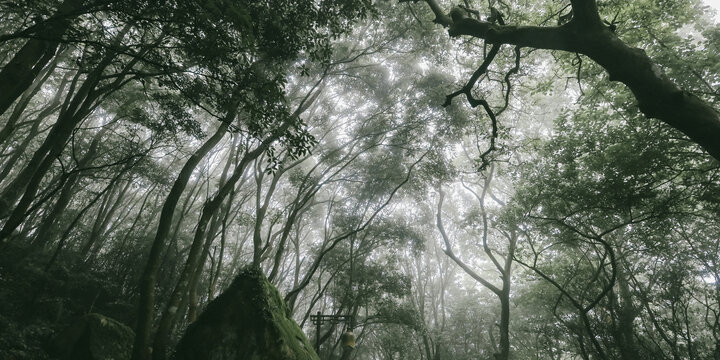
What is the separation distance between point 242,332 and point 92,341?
490 cm

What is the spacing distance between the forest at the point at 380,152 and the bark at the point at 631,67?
2 centimetres

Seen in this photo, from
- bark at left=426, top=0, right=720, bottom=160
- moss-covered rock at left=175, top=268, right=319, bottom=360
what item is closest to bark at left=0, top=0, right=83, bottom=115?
moss-covered rock at left=175, top=268, right=319, bottom=360

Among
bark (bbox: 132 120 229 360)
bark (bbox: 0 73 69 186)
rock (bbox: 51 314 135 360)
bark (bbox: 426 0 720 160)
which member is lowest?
rock (bbox: 51 314 135 360)

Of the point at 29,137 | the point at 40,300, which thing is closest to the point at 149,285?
the point at 40,300

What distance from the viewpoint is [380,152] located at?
575 inches

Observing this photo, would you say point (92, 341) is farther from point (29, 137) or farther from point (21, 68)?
point (29, 137)

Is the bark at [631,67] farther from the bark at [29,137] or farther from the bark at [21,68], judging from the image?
the bark at [29,137]

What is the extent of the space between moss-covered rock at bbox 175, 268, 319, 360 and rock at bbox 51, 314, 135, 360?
3.85 meters

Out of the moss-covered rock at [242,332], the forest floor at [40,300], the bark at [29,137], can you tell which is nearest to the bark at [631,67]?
the moss-covered rock at [242,332]

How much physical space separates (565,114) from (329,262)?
11.1m

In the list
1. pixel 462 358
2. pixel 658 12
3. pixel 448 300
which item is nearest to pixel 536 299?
pixel 462 358

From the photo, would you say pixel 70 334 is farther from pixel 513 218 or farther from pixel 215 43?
pixel 513 218

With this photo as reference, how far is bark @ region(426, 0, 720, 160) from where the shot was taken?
2.44m

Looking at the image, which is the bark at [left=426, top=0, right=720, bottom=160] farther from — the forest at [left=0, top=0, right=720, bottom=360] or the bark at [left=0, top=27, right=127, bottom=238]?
the bark at [left=0, top=27, right=127, bottom=238]
